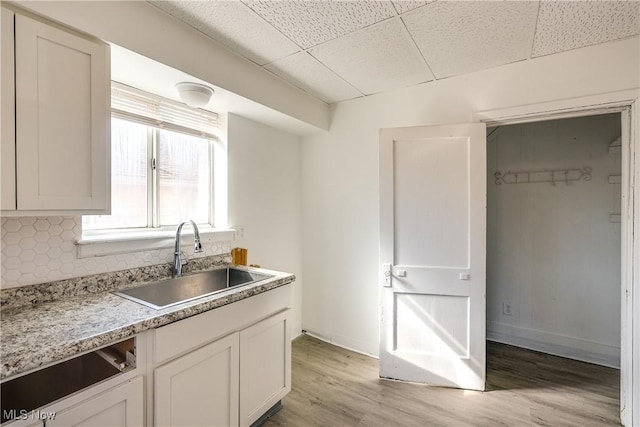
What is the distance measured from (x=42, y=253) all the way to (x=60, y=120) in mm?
662

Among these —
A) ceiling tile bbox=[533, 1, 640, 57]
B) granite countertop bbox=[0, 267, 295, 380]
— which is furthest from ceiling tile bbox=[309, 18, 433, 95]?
granite countertop bbox=[0, 267, 295, 380]

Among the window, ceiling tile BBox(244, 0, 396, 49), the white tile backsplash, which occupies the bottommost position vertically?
the white tile backsplash

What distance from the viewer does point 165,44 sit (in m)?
1.55

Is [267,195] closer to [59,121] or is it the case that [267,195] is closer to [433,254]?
[433,254]

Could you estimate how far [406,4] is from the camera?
1485 millimetres

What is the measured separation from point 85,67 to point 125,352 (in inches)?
48.8

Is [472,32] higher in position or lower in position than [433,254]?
higher

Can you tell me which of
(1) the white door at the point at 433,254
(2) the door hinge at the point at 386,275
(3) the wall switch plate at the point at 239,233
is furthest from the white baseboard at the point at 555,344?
(3) the wall switch plate at the point at 239,233

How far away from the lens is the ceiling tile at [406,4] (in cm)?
147

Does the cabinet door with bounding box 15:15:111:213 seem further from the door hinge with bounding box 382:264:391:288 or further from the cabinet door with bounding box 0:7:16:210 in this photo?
the door hinge with bounding box 382:264:391:288

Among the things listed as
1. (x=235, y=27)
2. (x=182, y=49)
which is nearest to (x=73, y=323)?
(x=182, y=49)

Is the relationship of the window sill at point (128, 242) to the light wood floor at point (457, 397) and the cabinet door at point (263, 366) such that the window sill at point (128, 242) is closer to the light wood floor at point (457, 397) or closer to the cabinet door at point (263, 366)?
the cabinet door at point (263, 366)

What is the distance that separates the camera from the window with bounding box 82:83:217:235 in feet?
5.92

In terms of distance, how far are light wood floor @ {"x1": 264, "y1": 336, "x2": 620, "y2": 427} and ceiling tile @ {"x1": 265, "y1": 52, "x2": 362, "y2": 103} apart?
7.90ft
